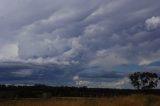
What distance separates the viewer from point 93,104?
85.4 feet

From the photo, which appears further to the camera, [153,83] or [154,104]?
[153,83]

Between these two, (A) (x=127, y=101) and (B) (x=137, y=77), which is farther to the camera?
(B) (x=137, y=77)

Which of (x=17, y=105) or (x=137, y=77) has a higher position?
(x=137, y=77)

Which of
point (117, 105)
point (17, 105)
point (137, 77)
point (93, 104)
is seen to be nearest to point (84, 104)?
point (93, 104)

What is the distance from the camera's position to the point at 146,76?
4058 inches

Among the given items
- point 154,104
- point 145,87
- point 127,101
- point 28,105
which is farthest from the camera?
point 145,87

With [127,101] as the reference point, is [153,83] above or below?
above

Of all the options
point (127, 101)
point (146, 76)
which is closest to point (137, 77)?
point (146, 76)

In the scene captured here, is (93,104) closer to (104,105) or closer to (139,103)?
(104,105)

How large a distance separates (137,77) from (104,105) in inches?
3068

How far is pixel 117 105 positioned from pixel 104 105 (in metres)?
1.35

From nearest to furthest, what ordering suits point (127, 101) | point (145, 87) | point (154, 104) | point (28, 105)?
point (28, 105) → point (154, 104) → point (127, 101) → point (145, 87)

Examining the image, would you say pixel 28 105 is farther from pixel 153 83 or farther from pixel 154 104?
pixel 153 83

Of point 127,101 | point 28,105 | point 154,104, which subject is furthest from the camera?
point 127,101
